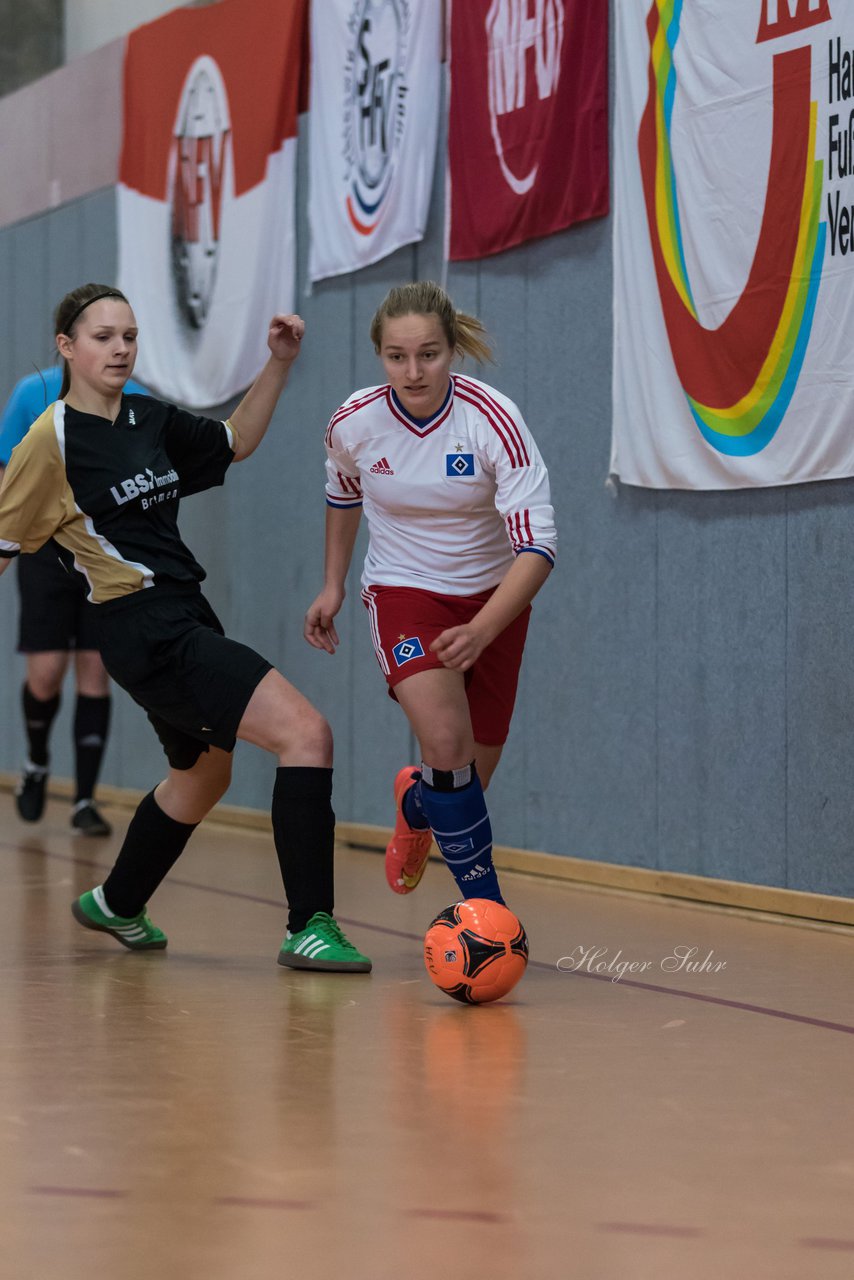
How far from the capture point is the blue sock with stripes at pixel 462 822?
425 centimetres

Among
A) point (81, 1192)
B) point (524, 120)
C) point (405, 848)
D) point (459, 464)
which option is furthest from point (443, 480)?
point (524, 120)

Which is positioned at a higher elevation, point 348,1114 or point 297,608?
point 297,608

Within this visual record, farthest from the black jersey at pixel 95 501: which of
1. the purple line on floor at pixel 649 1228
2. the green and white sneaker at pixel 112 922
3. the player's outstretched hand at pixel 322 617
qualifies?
the purple line on floor at pixel 649 1228

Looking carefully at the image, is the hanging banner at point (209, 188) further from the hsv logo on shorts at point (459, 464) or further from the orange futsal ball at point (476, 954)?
the orange futsal ball at point (476, 954)

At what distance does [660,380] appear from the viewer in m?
5.84

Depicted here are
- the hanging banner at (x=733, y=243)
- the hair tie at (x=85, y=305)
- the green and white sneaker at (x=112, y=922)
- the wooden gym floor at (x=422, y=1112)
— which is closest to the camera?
the wooden gym floor at (x=422, y=1112)

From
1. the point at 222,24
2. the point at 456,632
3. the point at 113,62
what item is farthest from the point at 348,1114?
the point at 113,62

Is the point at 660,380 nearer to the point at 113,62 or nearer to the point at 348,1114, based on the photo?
the point at 348,1114

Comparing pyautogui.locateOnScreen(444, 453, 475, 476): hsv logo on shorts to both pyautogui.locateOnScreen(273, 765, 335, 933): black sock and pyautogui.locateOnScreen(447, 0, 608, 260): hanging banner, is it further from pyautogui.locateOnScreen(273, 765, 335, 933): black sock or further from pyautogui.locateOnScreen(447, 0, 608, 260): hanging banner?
pyautogui.locateOnScreen(447, 0, 608, 260): hanging banner

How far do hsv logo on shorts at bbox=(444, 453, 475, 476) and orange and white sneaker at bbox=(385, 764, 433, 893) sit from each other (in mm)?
879

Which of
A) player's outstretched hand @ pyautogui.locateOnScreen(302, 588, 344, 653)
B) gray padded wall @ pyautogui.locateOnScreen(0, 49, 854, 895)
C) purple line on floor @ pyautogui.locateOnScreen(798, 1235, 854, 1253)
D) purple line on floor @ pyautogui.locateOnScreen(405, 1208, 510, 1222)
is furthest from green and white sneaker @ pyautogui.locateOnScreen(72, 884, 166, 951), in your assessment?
purple line on floor @ pyautogui.locateOnScreen(798, 1235, 854, 1253)

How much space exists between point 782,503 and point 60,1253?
145 inches

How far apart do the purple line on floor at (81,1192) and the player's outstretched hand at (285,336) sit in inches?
96.3

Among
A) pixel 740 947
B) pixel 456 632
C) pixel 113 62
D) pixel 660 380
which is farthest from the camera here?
pixel 113 62
